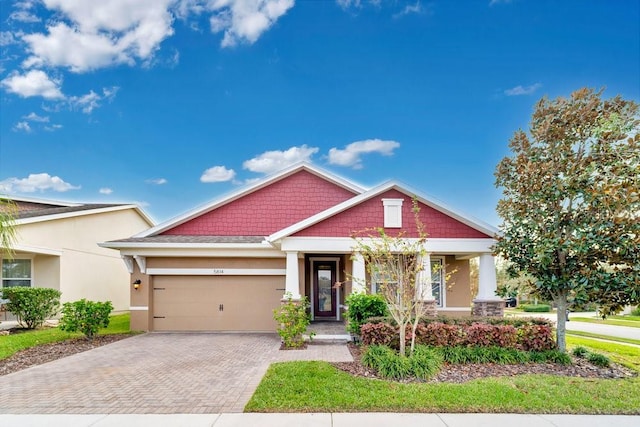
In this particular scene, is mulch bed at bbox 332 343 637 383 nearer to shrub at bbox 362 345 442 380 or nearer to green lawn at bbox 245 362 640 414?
shrub at bbox 362 345 442 380

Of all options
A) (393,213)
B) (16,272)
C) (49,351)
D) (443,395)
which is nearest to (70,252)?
(16,272)

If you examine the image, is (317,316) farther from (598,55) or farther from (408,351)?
(598,55)

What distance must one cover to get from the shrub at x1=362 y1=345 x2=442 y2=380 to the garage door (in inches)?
235

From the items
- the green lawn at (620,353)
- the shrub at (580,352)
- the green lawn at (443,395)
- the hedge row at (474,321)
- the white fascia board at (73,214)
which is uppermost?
the white fascia board at (73,214)

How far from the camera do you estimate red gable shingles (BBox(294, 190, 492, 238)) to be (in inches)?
466

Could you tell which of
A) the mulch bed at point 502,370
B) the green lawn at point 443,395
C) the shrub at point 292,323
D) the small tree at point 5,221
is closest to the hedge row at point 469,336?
the mulch bed at point 502,370

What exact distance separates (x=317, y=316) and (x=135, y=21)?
12.2 metres

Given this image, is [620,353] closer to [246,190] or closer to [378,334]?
[378,334]

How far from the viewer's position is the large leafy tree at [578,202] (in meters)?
8.39

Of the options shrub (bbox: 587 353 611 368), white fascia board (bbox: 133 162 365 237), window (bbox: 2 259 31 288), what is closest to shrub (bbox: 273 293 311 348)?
white fascia board (bbox: 133 162 365 237)

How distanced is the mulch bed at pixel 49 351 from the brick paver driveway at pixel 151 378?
1.51 ft

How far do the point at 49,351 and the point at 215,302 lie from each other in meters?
4.77

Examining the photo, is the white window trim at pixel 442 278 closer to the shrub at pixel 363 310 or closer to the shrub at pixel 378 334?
the shrub at pixel 363 310

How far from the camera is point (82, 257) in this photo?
1738 cm
